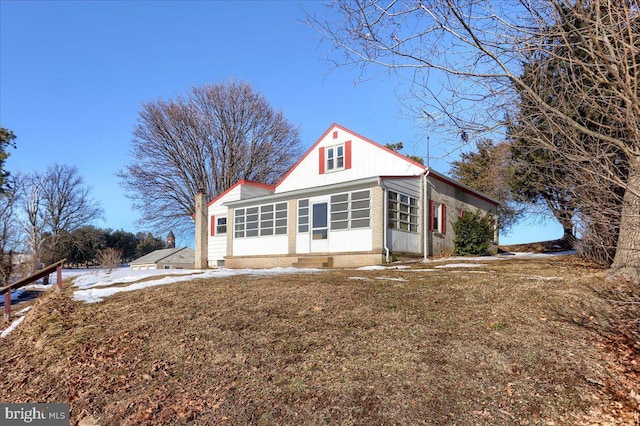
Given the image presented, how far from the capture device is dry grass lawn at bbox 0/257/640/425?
380 centimetres

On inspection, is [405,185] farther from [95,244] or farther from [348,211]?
[95,244]

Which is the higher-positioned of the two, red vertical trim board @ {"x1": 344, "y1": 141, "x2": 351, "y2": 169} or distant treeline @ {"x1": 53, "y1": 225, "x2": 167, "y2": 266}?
red vertical trim board @ {"x1": 344, "y1": 141, "x2": 351, "y2": 169}

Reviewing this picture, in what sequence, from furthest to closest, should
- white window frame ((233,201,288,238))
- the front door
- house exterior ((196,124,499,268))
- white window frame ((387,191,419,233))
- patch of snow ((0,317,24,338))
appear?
1. white window frame ((233,201,288,238))
2. the front door
3. white window frame ((387,191,419,233))
4. house exterior ((196,124,499,268))
5. patch of snow ((0,317,24,338))

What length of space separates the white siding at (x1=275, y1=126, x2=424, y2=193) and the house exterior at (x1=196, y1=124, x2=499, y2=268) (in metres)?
0.04

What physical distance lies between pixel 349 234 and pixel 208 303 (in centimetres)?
917

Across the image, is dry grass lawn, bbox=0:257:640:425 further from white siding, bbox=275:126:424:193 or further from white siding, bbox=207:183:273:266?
white siding, bbox=207:183:273:266

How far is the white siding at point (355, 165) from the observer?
1762 cm

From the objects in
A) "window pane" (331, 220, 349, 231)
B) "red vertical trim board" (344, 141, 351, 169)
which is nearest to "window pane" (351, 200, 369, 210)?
"window pane" (331, 220, 349, 231)

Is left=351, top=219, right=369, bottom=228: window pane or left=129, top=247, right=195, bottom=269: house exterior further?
left=129, top=247, right=195, bottom=269: house exterior

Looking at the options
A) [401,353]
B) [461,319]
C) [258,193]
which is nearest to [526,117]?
[461,319]

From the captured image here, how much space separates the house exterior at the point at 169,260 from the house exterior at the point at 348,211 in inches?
645

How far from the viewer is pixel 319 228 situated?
1673cm

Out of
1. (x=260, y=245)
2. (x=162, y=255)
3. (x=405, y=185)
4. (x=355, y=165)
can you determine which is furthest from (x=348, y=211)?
(x=162, y=255)

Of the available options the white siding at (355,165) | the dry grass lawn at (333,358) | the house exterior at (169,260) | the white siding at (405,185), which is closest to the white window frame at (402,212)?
the white siding at (405,185)
